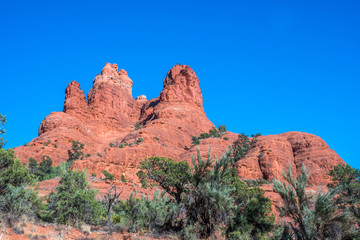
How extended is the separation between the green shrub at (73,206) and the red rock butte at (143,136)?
13229 millimetres

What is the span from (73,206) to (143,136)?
133 ft

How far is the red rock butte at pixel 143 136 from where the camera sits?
48625mm

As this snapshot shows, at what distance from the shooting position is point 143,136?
5772 cm

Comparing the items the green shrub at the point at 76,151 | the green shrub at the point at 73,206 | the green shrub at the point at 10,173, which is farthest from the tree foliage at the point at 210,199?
the green shrub at the point at 76,151

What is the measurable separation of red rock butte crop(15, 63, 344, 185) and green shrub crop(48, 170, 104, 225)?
43.4ft

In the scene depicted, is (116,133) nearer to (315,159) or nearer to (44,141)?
(44,141)

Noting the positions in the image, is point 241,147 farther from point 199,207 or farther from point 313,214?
point 313,214

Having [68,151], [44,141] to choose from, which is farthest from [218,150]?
[44,141]

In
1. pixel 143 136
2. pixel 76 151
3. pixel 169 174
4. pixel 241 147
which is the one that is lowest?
pixel 169 174

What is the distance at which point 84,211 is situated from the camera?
17328 mm

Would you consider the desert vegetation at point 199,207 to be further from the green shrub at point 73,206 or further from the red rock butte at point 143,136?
the red rock butte at point 143,136

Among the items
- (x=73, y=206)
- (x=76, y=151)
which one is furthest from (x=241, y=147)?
(x=73, y=206)

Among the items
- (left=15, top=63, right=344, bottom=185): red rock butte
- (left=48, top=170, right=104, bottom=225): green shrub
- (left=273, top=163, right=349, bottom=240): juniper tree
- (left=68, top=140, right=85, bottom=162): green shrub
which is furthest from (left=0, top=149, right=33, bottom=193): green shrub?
(left=68, top=140, right=85, bottom=162): green shrub

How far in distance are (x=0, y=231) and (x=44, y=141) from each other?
53381 millimetres
